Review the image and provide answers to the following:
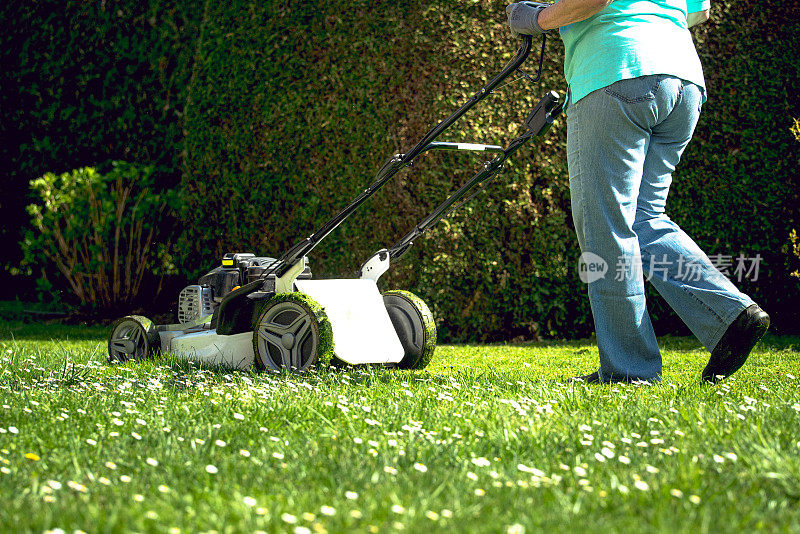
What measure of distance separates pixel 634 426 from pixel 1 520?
1.53 metres

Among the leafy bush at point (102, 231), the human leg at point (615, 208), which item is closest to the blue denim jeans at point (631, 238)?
the human leg at point (615, 208)

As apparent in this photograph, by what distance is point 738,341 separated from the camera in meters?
2.92

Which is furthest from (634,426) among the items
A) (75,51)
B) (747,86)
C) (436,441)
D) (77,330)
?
(75,51)

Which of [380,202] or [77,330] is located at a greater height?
[380,202]

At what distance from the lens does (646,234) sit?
3166 mm

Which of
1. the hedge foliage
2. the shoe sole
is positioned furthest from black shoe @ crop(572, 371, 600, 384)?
the hedge foliage

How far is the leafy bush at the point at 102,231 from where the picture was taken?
6.06m

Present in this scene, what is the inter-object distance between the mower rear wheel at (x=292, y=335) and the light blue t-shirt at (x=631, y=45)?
1.30 m

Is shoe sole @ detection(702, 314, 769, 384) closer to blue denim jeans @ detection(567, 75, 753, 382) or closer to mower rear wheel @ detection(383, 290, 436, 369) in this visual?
blue denim jeans @ detection(567, 75, 753, 382)

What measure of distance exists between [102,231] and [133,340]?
2336 mm

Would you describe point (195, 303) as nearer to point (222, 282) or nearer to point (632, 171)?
point (222, 282)

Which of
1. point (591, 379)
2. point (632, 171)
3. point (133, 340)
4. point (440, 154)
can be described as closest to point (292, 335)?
point (133, 340)

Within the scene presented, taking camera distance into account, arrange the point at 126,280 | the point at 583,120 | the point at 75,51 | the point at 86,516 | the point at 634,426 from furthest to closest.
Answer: the point at 75,51 < the point at 126,280 < the point at 583,120 < the point at 634,426 < the point at 86,516

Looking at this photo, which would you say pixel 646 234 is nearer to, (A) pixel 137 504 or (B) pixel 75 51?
(A) pixel 137 504
